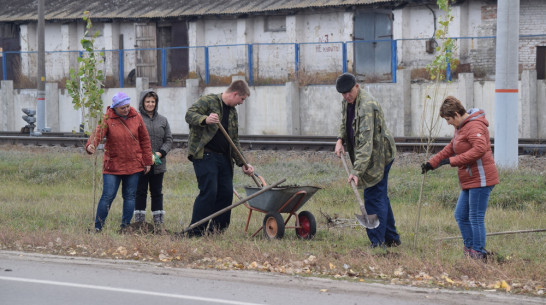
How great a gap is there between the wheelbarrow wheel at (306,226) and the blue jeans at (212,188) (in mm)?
897

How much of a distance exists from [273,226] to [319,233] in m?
0.79

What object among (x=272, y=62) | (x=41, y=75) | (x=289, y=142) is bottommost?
(x=289, y=142)

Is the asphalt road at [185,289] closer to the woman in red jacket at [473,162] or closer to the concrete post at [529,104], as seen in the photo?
the woman in red jacket at [473,162]

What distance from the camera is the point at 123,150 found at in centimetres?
1041

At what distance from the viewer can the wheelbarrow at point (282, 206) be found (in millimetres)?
9617

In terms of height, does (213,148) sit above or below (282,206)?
above

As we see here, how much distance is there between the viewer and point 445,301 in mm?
6930

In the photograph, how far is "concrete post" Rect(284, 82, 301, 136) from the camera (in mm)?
29422

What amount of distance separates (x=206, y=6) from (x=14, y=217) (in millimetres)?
26112

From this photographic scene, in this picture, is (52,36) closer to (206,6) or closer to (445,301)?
(206,6)

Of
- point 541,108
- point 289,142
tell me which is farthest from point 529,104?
point 289,142

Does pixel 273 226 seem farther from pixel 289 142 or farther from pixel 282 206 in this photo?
pixel 289 142

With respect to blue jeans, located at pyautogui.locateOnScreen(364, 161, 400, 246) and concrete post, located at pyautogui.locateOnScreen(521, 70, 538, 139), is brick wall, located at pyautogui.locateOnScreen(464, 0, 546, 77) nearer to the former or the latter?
concrete post, located at pyautogui.locateOnScreen(521, 70, 538, 139)

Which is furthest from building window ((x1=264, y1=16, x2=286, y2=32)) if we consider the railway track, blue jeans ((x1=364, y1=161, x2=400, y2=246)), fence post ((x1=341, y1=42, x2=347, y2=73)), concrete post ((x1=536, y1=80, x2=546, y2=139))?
blue jeans ((x1=364, y1=161, x2=400, y2=246))
